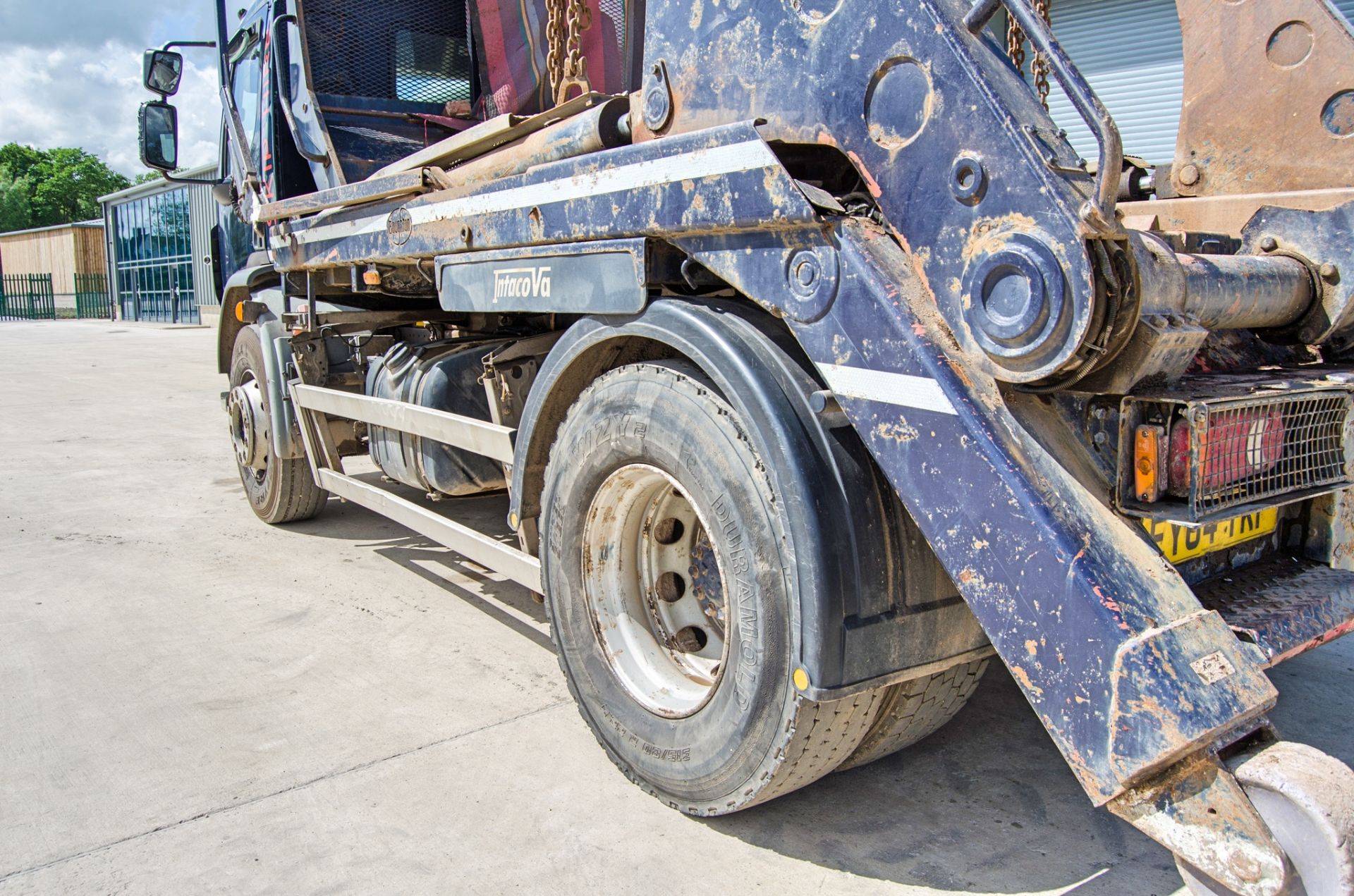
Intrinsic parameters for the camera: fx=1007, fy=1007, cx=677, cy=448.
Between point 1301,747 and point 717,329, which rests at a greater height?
point 717,329

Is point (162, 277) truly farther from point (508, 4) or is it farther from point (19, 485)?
point (508, 4)

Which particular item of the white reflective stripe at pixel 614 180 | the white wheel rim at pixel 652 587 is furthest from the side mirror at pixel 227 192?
the white wheel rim at pixel 652 587

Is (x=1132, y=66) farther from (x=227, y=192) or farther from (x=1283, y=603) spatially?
(x=1283, y=603)

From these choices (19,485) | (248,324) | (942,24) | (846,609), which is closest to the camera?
(942,24)

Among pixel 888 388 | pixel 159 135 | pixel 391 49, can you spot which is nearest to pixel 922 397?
pixel 888 388

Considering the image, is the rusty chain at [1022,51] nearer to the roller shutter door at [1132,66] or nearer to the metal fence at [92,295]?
the roller shutter door at [1132,66]

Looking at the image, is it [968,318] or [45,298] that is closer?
[968,318]

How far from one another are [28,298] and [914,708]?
178ft

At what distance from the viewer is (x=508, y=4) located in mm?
4727

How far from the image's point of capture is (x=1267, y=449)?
2.23m

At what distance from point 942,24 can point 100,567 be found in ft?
17.0

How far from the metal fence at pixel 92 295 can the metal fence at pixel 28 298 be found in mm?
1439

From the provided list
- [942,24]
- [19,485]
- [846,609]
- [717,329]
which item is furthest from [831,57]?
[19,485]

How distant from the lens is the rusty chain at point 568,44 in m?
3.39
